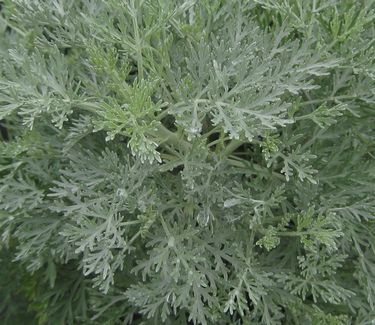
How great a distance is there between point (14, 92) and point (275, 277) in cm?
68

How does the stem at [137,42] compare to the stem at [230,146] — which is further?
the stem at [230,146]

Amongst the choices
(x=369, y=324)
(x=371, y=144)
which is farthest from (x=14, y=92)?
(x=369, y=324)

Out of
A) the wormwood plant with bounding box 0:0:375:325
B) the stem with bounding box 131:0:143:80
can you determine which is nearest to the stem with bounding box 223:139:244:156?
the wormwood plant with bounding box 0:0:375:325

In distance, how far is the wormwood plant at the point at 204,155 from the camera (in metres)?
1.25

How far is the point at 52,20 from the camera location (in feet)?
4.65

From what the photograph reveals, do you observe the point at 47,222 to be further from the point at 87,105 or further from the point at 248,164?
the point at 248,164

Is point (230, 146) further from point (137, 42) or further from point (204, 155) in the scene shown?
point (137, 42)

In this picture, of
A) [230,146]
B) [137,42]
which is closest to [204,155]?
[230,146]

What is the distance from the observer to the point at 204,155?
128cm

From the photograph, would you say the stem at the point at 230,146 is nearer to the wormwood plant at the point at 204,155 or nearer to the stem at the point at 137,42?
the wormwood plant at the point at 204,155

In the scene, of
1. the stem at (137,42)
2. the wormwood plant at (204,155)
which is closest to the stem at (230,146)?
the wormwood plant at (204,155)

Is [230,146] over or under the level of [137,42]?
under

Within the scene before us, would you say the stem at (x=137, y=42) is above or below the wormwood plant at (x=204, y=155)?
above

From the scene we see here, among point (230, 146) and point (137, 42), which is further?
point (230, 146)
